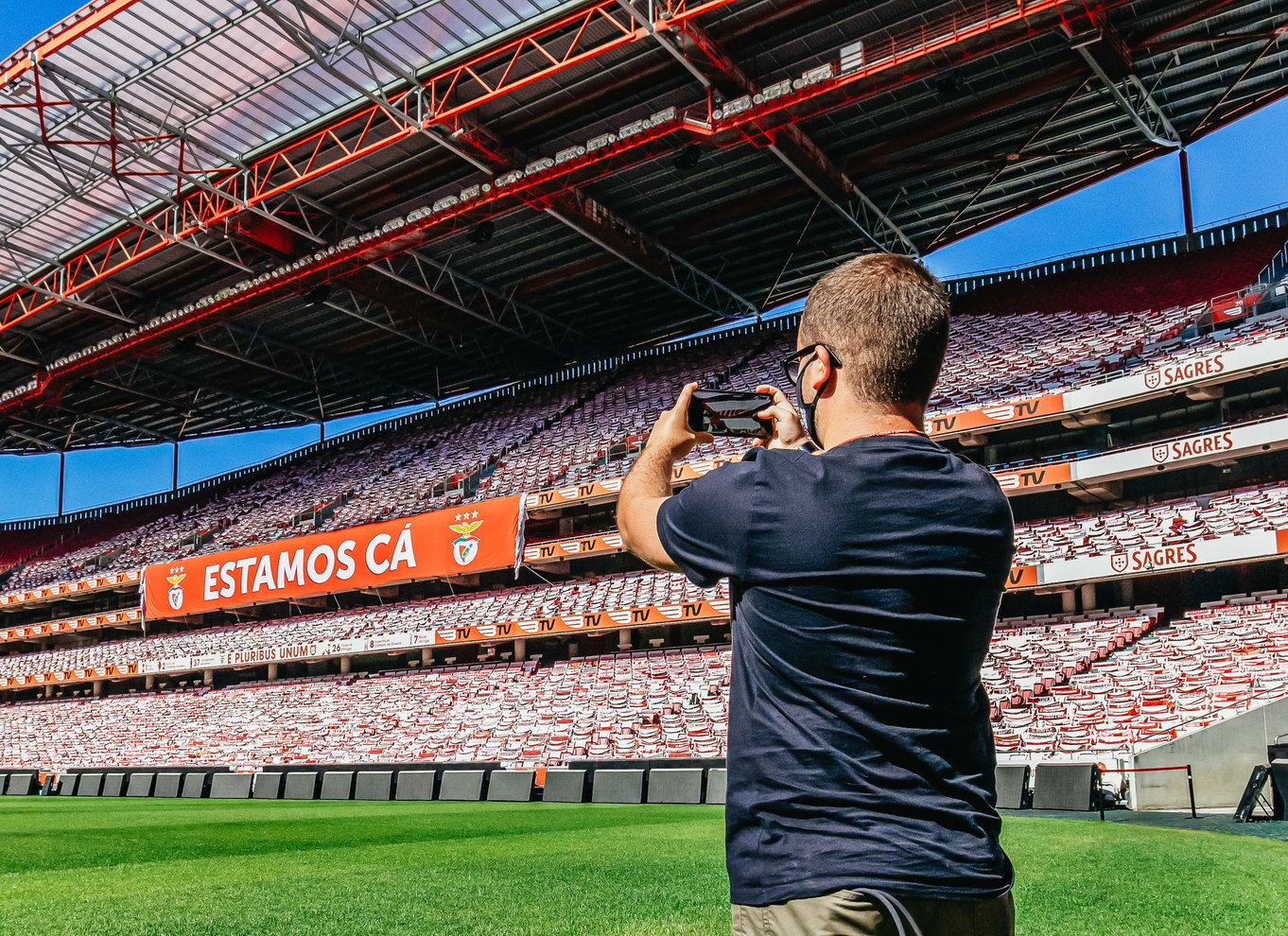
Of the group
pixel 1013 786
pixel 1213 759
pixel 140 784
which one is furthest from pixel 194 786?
pixel 1213 759

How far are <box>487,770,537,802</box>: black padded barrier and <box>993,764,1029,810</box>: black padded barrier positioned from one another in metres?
8.98

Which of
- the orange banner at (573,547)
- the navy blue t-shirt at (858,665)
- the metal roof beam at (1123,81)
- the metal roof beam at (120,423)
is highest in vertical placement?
the metal roof beam at (1123,81)

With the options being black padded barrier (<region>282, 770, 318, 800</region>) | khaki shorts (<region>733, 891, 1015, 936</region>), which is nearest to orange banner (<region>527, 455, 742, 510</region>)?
black padded barrier (<region>282, 770, 318, 800</region>)

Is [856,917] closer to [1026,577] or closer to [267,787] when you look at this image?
[1026,577]

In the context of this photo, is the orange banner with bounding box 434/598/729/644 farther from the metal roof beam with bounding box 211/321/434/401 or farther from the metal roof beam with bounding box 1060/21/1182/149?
the metal roof beam with bounding box 211/321/434/401

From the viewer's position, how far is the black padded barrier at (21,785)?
29266mm

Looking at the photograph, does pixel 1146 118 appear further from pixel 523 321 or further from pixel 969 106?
A: pixel 523 321

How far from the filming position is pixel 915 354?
2.14 meters

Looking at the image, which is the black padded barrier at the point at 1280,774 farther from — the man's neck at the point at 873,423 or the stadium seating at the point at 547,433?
the man's neck at the point at 873,423

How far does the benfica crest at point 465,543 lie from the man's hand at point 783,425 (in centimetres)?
3198

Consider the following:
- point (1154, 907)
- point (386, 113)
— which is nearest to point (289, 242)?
point (386, 113)

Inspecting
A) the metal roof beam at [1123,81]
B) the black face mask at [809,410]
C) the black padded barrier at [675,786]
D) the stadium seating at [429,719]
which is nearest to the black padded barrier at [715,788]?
the black padded barrier at [675,786]

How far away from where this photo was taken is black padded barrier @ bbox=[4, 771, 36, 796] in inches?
1152

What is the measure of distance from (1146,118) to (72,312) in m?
34.3
